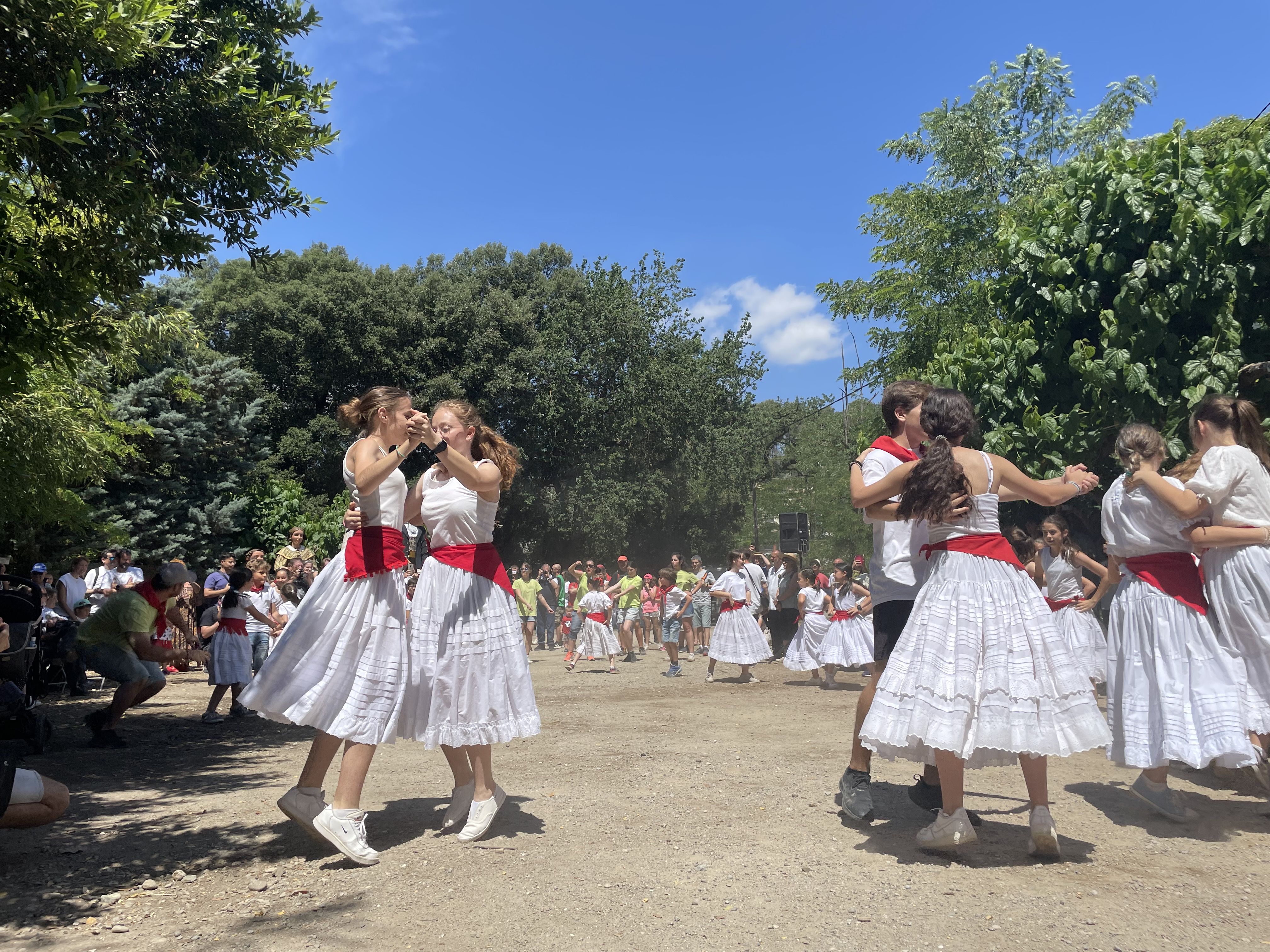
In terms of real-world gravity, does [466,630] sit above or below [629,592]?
below

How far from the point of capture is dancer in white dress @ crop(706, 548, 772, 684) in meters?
13.9

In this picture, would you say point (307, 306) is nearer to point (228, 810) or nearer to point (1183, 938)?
point (228, 810)

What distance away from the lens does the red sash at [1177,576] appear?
499 centimetres

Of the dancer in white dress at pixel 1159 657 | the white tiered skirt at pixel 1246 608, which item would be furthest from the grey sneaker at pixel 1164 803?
the white tiered skirt at pixel 1246 608

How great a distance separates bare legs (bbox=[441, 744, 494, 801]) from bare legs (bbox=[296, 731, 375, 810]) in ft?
1.35

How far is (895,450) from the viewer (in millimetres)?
4789

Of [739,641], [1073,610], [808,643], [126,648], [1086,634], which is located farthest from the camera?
[739,641]

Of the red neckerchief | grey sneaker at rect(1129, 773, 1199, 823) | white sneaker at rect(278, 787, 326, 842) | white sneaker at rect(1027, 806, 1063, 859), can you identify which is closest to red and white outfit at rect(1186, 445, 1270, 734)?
grey sneaker at rect(1129, 773, 1199, 823)

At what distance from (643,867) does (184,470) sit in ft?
75.5

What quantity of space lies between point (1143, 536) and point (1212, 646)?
2.14 ft

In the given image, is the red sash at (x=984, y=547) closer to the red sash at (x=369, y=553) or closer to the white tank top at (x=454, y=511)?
the white tank top at (x=454, y=511)

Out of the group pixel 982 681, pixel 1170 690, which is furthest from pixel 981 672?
pixel 1170 690

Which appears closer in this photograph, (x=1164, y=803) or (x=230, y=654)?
(x=1164, y=803)

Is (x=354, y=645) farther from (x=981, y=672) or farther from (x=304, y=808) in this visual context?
(x=981, y=672)
